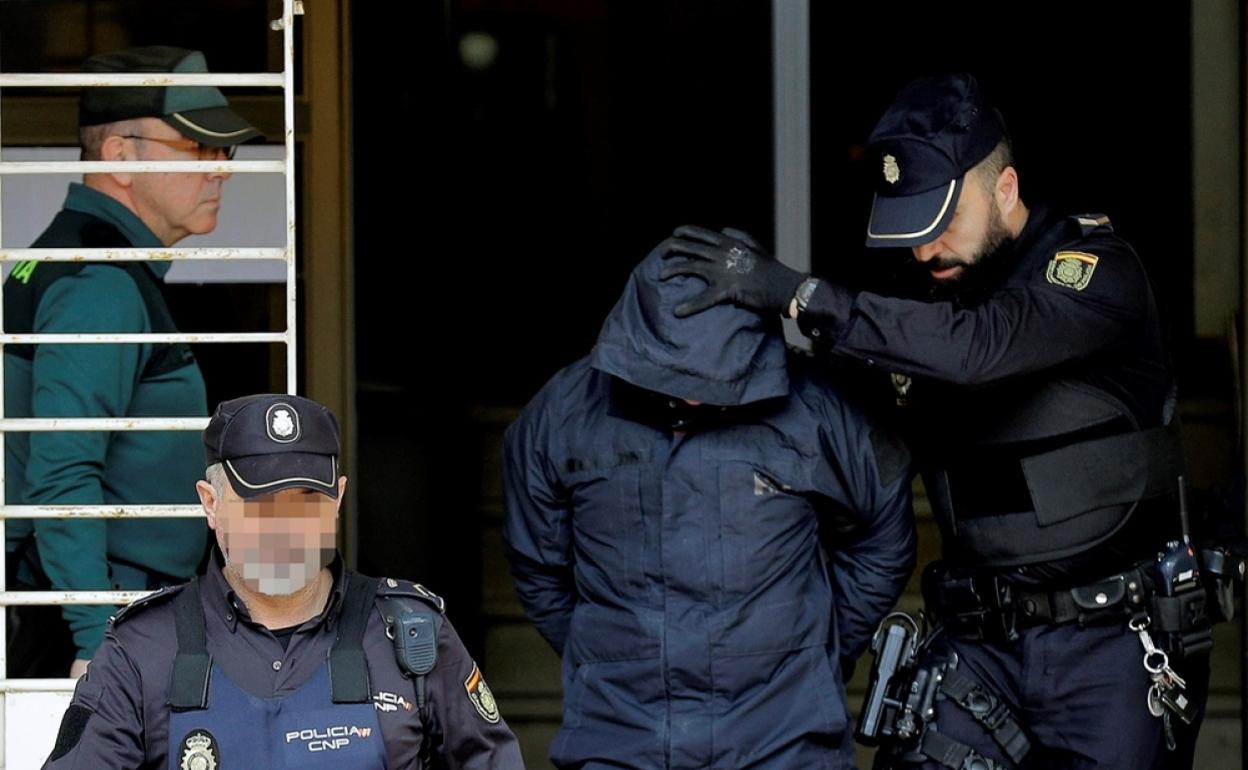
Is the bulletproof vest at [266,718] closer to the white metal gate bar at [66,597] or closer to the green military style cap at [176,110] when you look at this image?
the white metal gate bar at [66,597]

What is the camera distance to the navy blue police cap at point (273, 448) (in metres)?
2.36

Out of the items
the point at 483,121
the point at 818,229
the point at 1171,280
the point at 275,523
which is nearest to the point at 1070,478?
the point at 275,523

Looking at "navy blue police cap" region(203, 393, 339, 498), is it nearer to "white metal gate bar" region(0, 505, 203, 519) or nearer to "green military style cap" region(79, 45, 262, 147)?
"white metal gate bar" region(0, 505, 203, 519)

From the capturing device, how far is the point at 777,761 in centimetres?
329

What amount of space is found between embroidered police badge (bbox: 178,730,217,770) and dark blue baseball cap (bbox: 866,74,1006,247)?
5.42 ft

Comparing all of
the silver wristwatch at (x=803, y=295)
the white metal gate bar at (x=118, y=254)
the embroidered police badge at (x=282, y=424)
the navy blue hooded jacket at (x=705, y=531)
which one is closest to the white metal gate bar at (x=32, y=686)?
the white metal gate bar at (x=118, y=254)

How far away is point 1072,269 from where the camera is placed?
334cm

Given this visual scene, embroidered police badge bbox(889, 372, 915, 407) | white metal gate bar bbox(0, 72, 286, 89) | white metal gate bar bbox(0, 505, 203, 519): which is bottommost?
white metal gate bar bbox(0, 505, 203, 519)

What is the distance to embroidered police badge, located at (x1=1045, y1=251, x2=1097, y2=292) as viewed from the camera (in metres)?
3.32

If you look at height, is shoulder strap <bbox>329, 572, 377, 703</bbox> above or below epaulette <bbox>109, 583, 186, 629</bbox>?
below

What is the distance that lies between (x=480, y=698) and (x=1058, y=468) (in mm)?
1339

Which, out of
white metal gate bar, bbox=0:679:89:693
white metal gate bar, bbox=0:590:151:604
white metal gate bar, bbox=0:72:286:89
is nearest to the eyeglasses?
white metal gate bar, bbox=0:72:286:89

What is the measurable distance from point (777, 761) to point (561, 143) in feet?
11.2

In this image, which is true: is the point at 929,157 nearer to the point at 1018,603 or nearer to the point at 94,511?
the point at 1018,603
